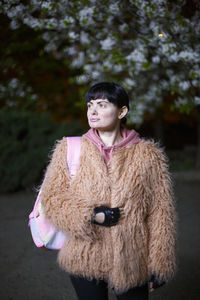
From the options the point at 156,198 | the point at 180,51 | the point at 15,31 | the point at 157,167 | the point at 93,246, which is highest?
the point at 15,31

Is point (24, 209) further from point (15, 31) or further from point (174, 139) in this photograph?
point (174, 139)

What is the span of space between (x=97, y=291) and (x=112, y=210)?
564 mm

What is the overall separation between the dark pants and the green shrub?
23.1 feet

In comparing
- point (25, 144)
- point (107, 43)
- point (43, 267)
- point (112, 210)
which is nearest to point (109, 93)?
point (112, 210)

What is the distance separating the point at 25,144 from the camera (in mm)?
9469

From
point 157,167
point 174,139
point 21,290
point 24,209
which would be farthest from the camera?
point 174,139

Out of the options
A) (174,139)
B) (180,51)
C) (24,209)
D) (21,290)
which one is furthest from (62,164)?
(174,139)

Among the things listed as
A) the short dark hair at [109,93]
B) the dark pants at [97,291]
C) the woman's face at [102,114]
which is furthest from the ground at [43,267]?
the short dark hair at [109,93]

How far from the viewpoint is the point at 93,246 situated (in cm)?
221

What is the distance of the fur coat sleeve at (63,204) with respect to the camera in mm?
2160

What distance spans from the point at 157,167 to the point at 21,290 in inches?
95.3

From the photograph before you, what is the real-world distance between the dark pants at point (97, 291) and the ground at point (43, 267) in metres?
1.54

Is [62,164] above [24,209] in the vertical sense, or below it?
above

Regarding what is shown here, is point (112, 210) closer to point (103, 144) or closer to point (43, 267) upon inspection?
point (103, 144)
